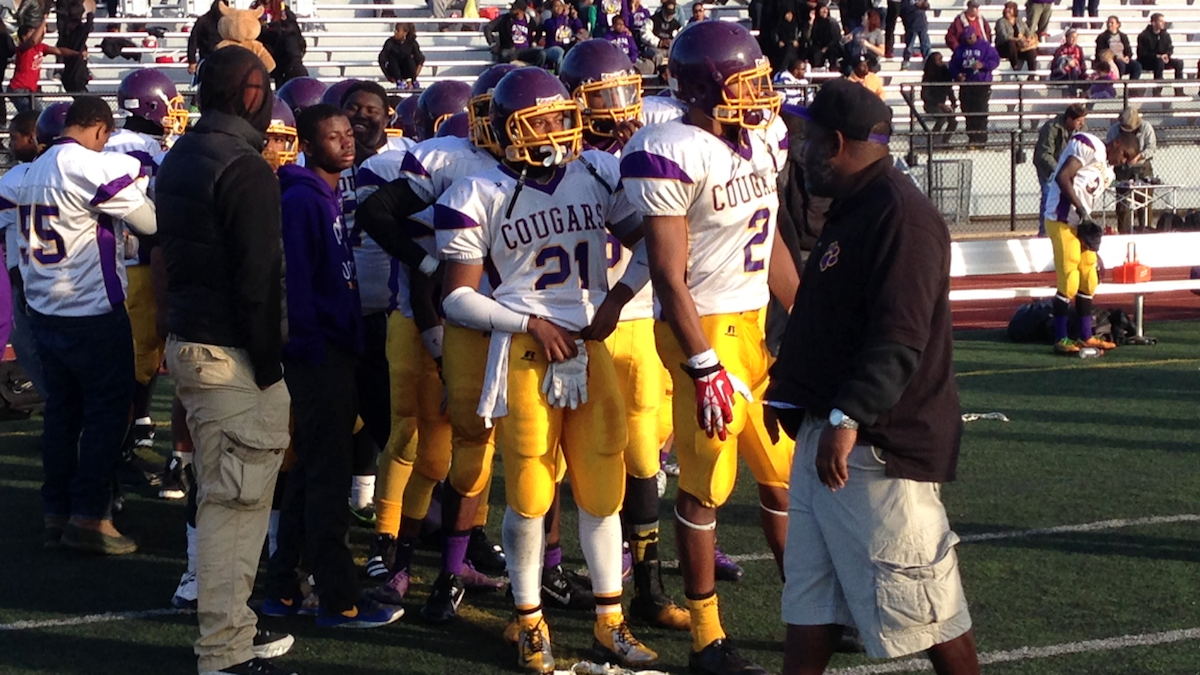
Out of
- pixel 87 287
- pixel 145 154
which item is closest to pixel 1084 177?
pixel 145 154

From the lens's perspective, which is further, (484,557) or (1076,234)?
(1076,234)

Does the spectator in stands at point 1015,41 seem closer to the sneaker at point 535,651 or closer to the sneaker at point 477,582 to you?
the sneaker at point 477,582

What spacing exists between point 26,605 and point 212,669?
144 centimetres

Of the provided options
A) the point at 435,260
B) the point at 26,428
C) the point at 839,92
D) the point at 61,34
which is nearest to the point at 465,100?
the point at 435,260

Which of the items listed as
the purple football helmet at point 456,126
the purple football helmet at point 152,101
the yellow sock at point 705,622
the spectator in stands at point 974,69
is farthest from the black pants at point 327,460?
the spectator in stands at point 974,69

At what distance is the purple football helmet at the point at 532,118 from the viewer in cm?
455

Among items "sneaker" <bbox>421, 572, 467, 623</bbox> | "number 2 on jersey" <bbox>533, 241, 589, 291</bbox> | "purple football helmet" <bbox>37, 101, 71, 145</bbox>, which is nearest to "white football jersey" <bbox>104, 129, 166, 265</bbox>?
"purple football helmet" <bbox>37, 101, 71, 145</bbox>

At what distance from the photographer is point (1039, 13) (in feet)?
77.6

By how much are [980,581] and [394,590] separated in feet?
7.23

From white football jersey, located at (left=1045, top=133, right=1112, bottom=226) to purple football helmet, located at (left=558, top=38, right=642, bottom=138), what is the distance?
6172mm

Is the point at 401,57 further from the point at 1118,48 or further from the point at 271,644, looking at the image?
the point at 271,644

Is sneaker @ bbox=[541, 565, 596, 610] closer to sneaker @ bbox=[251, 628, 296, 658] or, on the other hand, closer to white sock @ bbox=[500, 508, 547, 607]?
white sock @ bbox=[500, 508, 547, 607]

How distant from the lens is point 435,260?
5.23 m

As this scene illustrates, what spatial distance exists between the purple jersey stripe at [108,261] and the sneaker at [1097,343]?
7.36 m
